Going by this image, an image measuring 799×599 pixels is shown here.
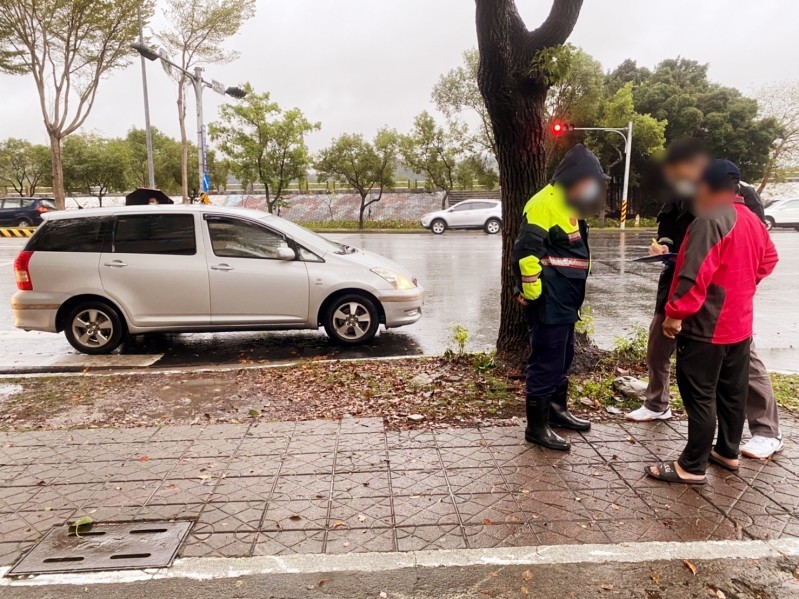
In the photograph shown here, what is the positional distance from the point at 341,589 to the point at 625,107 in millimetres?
30381

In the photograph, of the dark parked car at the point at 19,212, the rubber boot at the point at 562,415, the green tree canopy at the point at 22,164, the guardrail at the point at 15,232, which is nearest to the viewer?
the rubber boot at the point at 562,415

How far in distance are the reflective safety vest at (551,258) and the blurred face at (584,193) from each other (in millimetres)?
48

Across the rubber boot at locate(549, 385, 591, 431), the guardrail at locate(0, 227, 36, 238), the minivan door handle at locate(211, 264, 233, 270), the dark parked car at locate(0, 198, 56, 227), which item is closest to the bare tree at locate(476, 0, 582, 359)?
the rubber boot at locate(549, 385, 591, 431)

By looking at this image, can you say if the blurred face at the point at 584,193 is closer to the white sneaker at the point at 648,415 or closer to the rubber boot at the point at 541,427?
the rubber boot at the point at 541,427

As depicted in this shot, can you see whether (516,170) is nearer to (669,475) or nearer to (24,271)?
(669,475)

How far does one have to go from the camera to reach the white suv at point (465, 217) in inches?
1043

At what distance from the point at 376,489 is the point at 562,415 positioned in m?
1.57

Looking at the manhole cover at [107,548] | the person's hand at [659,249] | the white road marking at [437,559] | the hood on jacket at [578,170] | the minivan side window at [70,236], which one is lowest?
the white road marking at [437,559]

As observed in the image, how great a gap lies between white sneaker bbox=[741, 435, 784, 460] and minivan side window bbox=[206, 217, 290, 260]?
202 inches

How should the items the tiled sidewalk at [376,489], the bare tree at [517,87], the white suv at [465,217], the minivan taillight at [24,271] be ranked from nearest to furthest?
the tiled sidewalk at [376,489] → the bare tree at [517,87] → the minivan taillight at [24,271] → the white suv at [465,217]

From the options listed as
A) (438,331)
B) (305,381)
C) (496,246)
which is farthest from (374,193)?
(305,381)

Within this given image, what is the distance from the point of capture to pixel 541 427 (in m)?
3.86

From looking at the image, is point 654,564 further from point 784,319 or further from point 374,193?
point 374,193

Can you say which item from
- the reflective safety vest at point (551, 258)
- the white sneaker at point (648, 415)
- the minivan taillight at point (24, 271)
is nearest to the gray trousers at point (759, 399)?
the white sneaker at point (648, 415)
